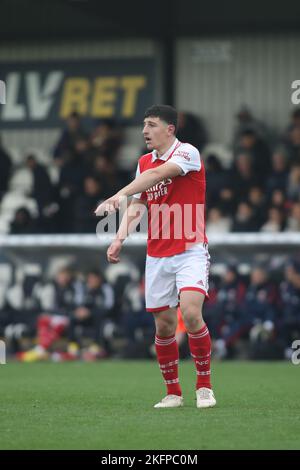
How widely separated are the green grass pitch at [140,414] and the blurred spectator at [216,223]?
16.6 ft

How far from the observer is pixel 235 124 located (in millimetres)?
22781

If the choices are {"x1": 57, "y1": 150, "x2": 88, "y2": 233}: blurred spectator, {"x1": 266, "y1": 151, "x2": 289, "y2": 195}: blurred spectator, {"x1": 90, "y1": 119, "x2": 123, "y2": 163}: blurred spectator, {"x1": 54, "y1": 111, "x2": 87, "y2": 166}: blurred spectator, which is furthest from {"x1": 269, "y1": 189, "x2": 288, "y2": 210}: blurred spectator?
{"x1": 54, "y1": 111, "x2": 87, "y2": 166}: blurred spectator

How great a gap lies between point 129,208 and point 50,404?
1666mm

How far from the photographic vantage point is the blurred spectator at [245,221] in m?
18.4

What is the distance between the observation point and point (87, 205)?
20234mm

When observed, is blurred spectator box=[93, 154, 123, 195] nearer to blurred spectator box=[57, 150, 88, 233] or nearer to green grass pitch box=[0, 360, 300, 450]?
blurred spectator box=[57, 150, 88, 233]

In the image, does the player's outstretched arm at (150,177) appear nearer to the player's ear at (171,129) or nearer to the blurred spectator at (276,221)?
the player's ear at (171,129)

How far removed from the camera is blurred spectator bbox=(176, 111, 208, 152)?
2131cm

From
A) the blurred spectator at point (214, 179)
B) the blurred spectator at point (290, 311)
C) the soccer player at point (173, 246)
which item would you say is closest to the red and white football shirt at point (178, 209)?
the soccer player at point (173, 246)

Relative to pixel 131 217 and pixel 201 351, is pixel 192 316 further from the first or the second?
pixel 131 217

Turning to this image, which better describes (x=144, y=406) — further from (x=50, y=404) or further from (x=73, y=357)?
(x=73, y=357)

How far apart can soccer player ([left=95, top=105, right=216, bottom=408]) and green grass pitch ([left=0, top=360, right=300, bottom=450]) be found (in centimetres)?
38
